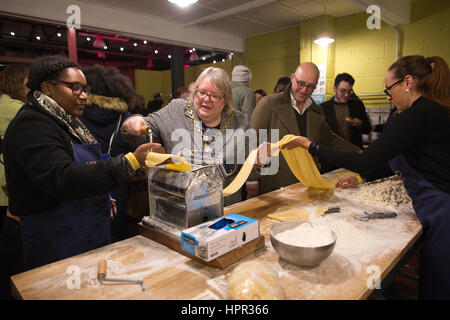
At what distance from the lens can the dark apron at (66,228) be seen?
54.5 inches

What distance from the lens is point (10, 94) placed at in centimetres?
268

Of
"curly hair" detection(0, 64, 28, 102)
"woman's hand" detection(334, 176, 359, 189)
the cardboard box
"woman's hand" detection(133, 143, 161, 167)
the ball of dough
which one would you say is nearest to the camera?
the ball of dough

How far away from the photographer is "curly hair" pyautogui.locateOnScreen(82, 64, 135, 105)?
2.26m

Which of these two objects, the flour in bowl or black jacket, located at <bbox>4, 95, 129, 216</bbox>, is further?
black jacket, located at <bbox>4, 95, 129, 216</bbox>

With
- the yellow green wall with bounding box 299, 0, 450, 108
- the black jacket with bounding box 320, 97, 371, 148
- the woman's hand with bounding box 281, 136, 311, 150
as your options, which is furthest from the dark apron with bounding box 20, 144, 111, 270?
the yellow green wall with bounding box 299, 0, 450, 108

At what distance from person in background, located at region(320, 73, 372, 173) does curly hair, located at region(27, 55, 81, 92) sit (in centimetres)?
319

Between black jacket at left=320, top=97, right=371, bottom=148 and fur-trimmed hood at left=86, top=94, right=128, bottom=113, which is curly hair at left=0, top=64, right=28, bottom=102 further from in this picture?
black jacket at left=320, top=97, right=371, bottom=148

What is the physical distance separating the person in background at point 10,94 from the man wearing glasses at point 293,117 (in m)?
2.16

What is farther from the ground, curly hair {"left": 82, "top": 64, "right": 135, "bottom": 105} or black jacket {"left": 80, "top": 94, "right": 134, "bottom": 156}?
curly hair {"left": 82, "top": 64, "right": 135, "bottom": 105}

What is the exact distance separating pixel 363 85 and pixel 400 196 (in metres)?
4.92

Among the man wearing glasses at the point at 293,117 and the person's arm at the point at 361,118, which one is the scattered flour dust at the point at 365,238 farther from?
the person's arm at the point at 361,118

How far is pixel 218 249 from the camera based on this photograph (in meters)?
1.06

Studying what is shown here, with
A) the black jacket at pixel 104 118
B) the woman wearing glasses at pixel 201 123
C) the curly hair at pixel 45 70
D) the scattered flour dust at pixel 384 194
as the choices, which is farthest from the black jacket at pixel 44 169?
the scattered flour dust at pixel 384 194

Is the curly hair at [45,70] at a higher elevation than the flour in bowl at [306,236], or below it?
higher
